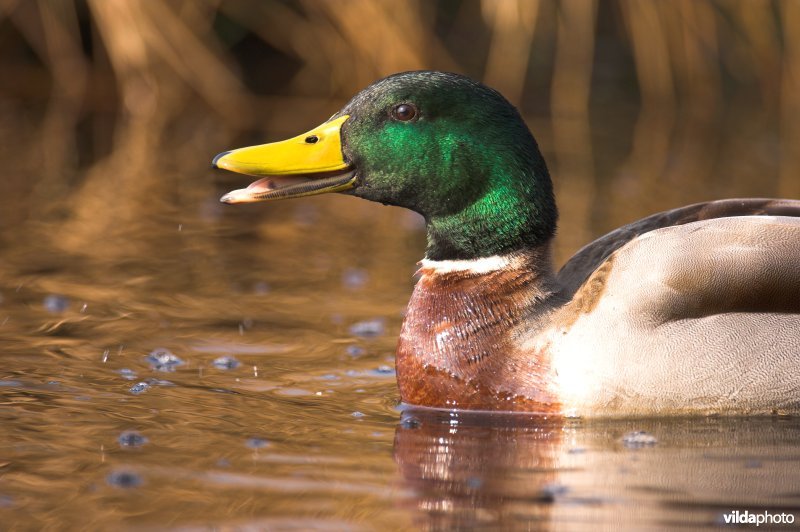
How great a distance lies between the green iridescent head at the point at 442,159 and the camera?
5809 millimetres

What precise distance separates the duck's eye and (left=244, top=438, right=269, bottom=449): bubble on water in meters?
1.52

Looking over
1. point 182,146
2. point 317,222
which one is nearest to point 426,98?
point 317,222

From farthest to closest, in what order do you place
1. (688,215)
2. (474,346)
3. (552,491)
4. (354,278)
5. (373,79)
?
(373,79)
(354,278)
(688,215)
(474,346)
(552,491)

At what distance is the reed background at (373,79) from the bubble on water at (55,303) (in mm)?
2925

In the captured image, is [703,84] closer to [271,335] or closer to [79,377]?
[271,335]

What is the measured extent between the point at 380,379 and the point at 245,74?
1018 centimetres

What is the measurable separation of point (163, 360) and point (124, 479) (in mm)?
1757

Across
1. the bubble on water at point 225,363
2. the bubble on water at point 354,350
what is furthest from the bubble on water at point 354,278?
the bubble on water at point 225,363

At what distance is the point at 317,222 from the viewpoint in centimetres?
1025

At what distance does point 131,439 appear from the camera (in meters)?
4.99

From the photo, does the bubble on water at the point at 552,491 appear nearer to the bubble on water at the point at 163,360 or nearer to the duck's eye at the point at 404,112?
the duck's eye at the point at 404,112

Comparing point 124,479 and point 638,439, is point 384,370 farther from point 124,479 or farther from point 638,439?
point 124,479

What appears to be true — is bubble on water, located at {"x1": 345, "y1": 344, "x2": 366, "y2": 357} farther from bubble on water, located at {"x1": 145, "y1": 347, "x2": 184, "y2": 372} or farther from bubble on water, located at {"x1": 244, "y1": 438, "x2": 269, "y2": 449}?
bubble on water, located at {"x1": 244, "y1": 438, "x2": 269, "y2": 449}

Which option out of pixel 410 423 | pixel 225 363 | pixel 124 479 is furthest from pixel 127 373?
pixel 124 479
